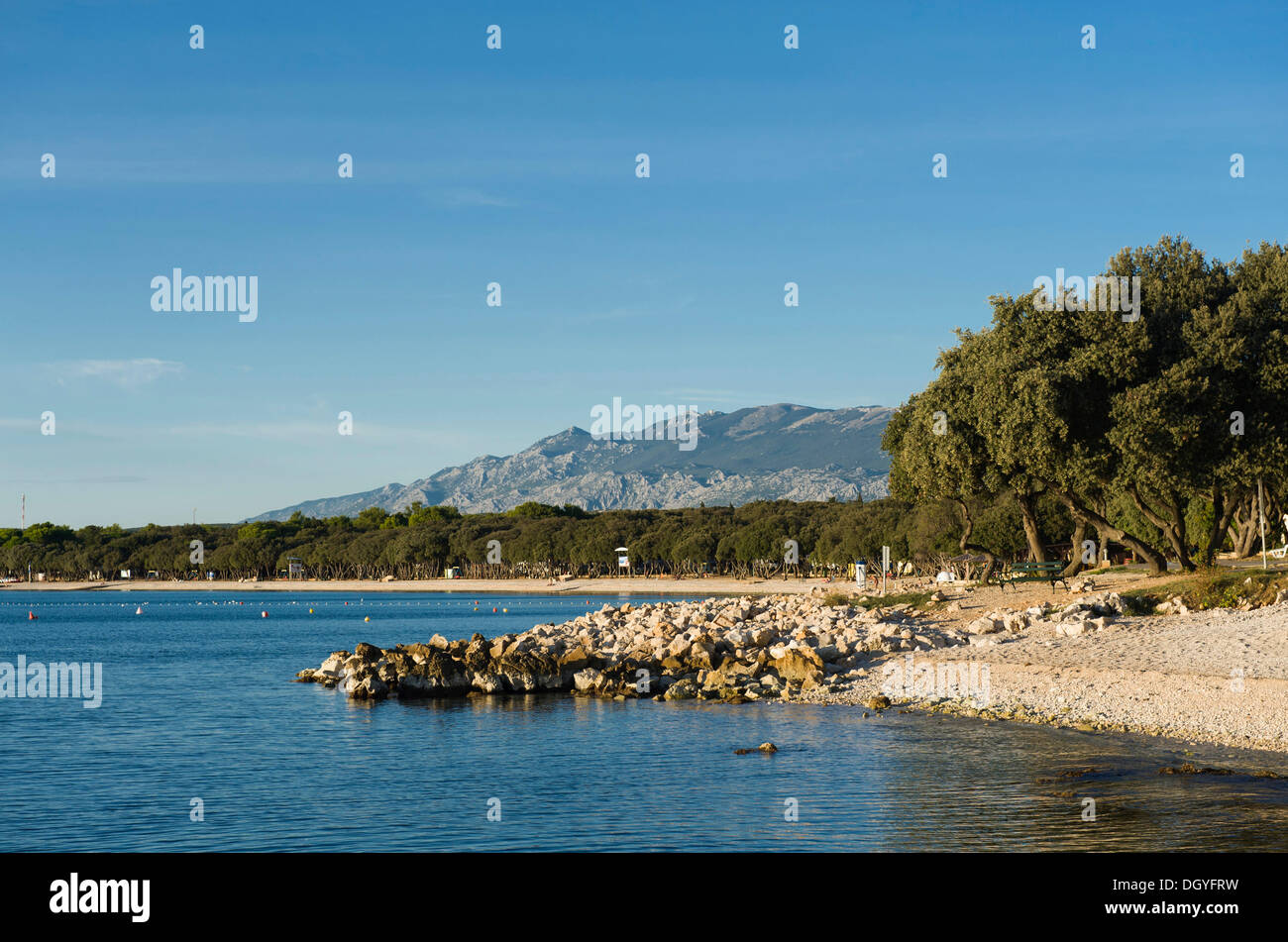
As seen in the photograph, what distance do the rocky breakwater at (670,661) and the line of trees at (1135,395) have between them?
669cm

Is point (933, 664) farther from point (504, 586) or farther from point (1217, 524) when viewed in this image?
point (504, 586)

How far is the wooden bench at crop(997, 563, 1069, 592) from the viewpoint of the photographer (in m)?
41.5

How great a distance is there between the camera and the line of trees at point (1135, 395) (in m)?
36.7

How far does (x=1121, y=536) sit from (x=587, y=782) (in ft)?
96.0

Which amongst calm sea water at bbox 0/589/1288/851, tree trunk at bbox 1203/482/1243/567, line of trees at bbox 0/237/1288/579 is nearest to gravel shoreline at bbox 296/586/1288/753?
calm sea water at bbox 0/589/1288/851

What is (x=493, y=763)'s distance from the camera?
914 inches

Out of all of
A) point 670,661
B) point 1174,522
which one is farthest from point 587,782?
point 1174,522

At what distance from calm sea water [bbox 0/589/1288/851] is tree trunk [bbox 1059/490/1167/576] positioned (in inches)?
722

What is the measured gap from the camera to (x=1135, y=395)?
3656cm

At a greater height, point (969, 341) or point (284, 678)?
point (969, 341)
